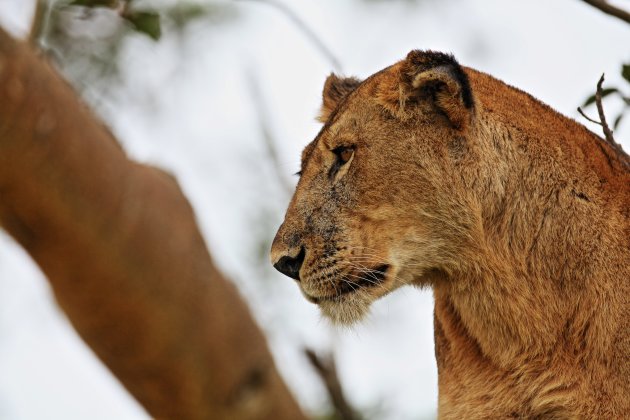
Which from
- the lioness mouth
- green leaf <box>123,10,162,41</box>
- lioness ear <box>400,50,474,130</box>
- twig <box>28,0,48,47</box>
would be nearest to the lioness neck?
lioness ear <box>400,50,474,130</box>

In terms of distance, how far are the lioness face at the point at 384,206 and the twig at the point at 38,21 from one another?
1.98 metres

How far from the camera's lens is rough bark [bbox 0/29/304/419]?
2.94 m

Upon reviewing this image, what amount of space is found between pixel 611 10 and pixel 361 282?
1818mm

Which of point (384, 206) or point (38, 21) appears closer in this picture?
point (38, 21)

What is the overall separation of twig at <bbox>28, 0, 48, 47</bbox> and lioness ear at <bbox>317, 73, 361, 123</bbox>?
267cm

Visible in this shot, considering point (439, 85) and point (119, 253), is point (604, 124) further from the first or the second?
point (119, 253)

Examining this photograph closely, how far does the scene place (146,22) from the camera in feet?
16.2

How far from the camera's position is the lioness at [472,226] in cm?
539

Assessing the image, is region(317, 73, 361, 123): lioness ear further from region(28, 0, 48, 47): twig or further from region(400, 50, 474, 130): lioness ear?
region(28, 0, 48, 47): twig

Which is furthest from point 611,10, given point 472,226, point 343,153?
point 343,153

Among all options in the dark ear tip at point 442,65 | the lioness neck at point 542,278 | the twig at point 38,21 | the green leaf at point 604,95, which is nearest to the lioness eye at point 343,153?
the dark ear tip at point 442,65

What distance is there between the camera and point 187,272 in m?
3.59

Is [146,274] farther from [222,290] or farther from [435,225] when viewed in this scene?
[435,225]

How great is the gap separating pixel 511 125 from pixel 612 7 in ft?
2.67
